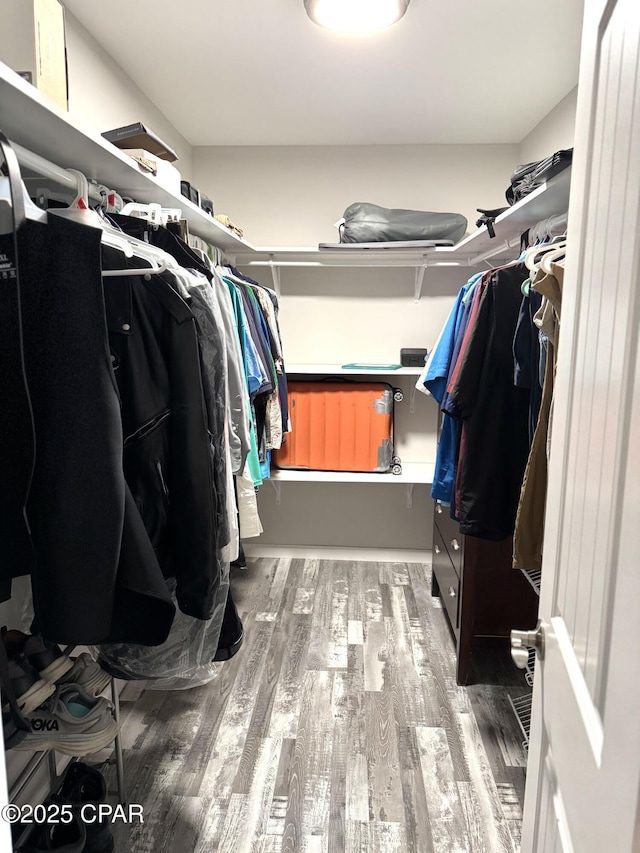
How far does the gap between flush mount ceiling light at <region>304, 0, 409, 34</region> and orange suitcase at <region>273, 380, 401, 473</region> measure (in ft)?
5.36

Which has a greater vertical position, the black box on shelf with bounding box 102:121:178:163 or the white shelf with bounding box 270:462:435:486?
the black box on shelf with bounding box 102:121:178:163

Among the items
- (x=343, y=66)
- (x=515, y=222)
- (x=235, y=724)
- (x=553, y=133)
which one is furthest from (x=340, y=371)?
(x=235, y=724)

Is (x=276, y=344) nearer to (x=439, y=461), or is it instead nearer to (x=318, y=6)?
(x=439, y=461)

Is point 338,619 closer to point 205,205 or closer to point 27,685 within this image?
point 27,685

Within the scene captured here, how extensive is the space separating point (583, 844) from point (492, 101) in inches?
109

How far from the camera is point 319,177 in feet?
10.3

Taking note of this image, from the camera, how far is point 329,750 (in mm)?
1790

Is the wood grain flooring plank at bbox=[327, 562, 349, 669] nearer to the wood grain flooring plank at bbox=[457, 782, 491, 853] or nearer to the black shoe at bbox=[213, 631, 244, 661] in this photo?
the wood grain flooring plank at bbox=[457, 782, 491, 853]

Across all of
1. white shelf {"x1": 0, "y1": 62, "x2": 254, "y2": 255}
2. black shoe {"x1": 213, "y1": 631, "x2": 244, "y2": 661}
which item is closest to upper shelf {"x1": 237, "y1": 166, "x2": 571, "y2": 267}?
white shelf {"x1": 0, "y1": 62, "x2": 254, "y2": 255}

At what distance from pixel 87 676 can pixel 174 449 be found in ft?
2.03

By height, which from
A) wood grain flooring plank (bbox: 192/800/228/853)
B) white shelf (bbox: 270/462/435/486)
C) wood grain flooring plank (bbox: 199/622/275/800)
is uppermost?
white shelf (bbox: 270/462/435/486)

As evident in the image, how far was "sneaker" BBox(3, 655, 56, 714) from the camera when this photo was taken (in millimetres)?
1133

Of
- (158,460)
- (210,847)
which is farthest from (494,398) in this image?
(210,847)

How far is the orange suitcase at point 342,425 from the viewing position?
300 cm
